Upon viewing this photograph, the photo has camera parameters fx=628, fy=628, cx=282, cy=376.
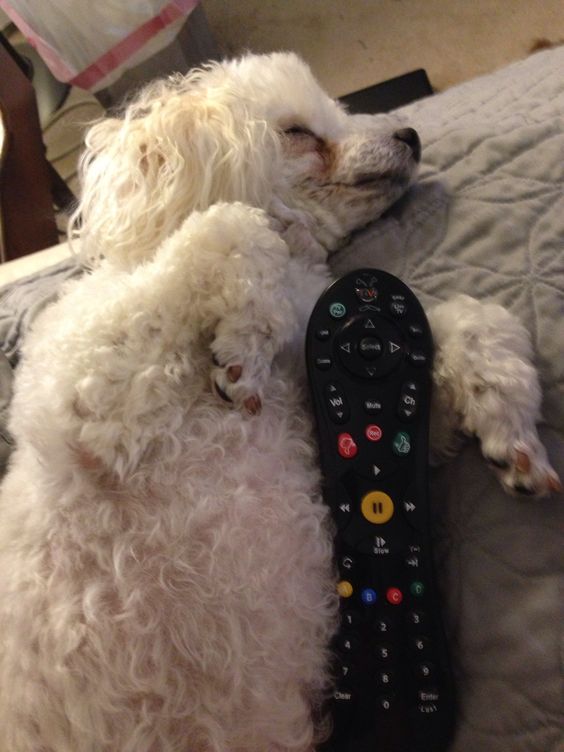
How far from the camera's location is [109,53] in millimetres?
1634

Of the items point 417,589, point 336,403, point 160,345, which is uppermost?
point 160,345

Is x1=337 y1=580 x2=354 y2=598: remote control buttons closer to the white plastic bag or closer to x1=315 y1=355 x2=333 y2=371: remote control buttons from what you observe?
x1=315 y1=355 x2=333 y2=371: remote control buttons

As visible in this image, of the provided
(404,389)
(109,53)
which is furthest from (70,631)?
(109,53)

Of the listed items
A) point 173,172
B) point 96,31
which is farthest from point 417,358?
point 96,31

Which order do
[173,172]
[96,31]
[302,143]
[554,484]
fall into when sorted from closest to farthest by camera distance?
[554,484] < [173,172] < [302,143] < [96,31]

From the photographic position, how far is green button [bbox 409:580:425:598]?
0.52 meters

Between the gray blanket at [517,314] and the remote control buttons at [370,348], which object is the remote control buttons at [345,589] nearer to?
the gray blanket at [517,314]

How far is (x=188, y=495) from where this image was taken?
0.54 meters

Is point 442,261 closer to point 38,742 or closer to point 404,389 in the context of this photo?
point 404,389

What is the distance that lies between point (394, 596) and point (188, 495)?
7.6 inches

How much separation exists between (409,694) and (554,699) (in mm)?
110

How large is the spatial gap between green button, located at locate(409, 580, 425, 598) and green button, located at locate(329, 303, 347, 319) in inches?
9.5

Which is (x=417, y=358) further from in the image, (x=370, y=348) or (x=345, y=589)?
(x=345, y=589)

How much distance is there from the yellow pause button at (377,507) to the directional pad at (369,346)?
0.34 feet
